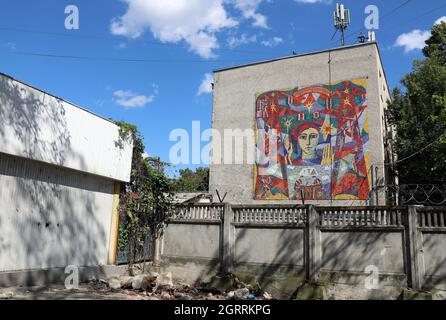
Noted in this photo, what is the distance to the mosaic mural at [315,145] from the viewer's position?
1750 centimetres

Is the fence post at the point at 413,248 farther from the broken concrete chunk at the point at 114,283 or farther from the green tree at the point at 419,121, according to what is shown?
the green tree at the point at 419,121

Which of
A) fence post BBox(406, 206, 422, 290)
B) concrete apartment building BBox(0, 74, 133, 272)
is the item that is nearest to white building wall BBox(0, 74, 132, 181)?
concrete apartment building BBox(0, 74, 133, 272)

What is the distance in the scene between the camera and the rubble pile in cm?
971

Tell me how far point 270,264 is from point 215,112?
12798 millimetres

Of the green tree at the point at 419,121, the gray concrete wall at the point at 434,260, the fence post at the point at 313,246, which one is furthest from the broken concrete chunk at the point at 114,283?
the green tree at the point at 419,121

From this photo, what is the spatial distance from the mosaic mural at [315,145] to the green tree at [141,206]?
768 cm

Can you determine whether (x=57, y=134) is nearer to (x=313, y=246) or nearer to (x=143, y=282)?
(x=143, y=282)

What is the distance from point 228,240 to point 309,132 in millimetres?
9125

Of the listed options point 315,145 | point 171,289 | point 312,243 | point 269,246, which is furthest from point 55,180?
point 315,145

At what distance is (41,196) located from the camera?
969cm
